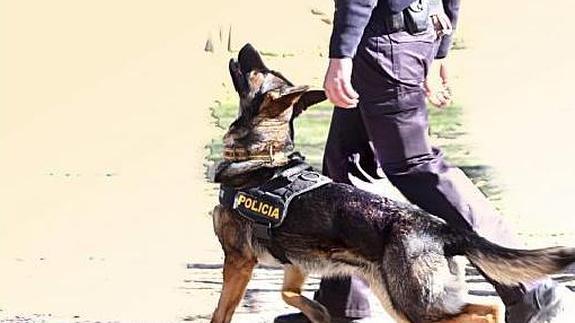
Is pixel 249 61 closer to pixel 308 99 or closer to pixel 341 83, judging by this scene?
pixel 308 99

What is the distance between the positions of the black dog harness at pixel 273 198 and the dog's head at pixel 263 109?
0.10 meters

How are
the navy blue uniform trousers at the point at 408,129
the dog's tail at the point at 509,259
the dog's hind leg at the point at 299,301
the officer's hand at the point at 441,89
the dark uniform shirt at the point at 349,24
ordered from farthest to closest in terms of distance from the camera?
the officer's hand at the point at 441,89
the dog's hind leg at the point at 299,301
the navy blue uniform trousers at the point at 408,129
the dark uniform shirt at the point at 349,24
the dog's tail at the point at 509,259

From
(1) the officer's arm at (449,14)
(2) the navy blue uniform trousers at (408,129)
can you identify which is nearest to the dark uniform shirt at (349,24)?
(2) the navy blue uniform trousers at (408,129)

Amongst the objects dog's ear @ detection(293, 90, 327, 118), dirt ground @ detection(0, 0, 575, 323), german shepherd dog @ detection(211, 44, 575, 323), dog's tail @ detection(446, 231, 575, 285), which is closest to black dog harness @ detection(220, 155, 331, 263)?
german shepherd dog @ detection(211, 44, 575, 323)

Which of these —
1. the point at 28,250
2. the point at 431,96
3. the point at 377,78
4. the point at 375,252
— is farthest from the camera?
the point at 28,250

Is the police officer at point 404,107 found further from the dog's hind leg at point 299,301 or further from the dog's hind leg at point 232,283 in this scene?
the dog's hind leg at point 232,283

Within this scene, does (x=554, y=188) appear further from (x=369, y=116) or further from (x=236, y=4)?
(x=369, y=116)

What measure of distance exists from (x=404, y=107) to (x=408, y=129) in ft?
0.24

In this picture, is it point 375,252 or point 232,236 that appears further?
point 232,236

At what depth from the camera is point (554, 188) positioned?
21.4 ft

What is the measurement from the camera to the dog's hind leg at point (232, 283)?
4.29 meters

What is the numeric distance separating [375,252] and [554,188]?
110 inches

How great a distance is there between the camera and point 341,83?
4055mm

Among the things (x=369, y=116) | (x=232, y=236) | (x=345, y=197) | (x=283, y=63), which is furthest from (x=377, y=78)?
(x=283, y=63)
